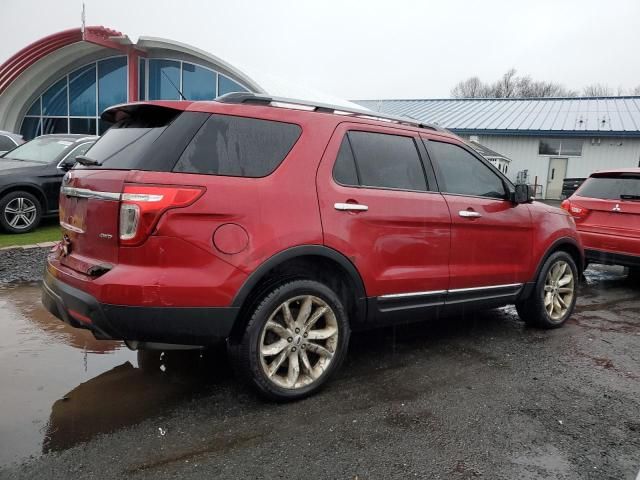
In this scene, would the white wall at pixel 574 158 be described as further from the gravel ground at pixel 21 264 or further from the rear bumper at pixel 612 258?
the gravel ground at pixel 21 264

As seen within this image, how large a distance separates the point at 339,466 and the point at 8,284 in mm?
4978

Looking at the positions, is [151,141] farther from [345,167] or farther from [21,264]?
[21,264]

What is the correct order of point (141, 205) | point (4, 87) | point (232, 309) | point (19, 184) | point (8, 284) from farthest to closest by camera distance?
1. point (4, 87)
2. point (19, 184)
3. point (8, 284)
4. point (232, 309)
5. point (141, 205)

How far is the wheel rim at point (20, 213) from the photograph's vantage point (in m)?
8.27

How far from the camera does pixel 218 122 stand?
121 inches

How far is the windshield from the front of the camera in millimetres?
9098

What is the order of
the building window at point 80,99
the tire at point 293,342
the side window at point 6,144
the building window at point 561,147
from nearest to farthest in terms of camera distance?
1. the tire at point 293,342
2. the side window at point 6,144
3. the building window at point 80,99
4. the building window at point 561,147

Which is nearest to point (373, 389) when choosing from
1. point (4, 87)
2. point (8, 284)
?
point (8, 284)

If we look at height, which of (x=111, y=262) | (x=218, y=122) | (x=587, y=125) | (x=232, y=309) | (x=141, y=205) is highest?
(x=587, y=125)

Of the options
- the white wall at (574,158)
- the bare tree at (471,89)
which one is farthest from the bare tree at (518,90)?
the white wall at (574,158)

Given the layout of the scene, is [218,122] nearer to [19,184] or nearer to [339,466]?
[339,466]

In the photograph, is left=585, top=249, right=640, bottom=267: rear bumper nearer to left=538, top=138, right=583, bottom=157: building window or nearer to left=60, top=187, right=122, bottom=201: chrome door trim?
left=60, top=187, right=122, bottom=201: chrome door trim

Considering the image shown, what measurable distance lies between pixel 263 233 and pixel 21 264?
16.7 feet

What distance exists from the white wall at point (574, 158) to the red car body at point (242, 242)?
908 inches
